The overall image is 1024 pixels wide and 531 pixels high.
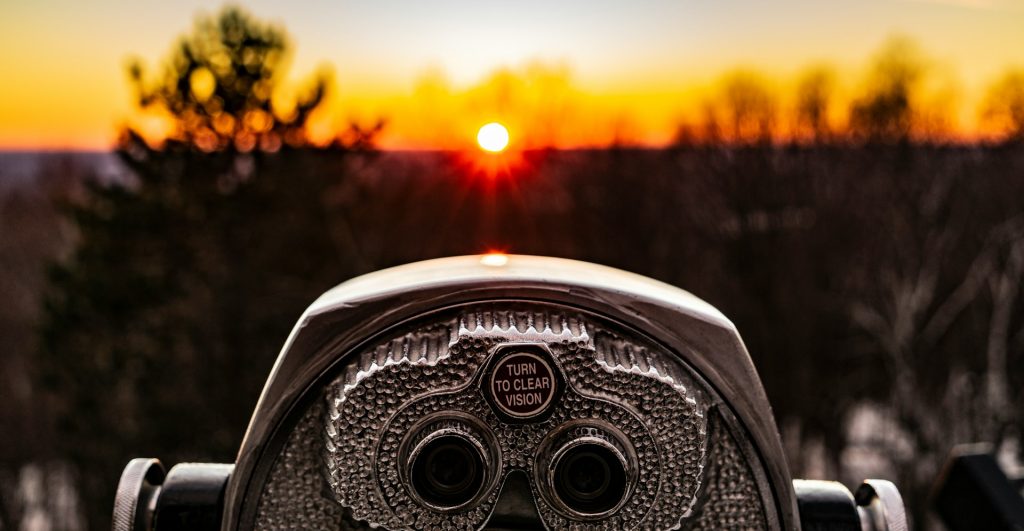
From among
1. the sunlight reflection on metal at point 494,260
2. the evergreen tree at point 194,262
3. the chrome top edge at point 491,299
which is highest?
the evergreen tree at point 194,262

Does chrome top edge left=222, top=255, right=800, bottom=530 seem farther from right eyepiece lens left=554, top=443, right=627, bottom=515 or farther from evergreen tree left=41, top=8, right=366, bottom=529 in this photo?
evergreen tree left=41, top=8, right=366, bottom=529

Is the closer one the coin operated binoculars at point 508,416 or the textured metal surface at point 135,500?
the coin operated binoculars at point 508,416

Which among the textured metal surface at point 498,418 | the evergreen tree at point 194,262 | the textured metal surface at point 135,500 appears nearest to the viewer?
the textured metal surface at point 498,418

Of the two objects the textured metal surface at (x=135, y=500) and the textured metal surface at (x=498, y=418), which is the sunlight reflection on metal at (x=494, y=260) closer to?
the textured metal surface at (x=498, y=418)

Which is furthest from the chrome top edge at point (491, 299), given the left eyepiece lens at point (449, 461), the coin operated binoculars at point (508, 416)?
the left eyepiece lens at point (449, 461)

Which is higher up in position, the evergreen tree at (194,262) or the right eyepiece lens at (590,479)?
the evergreen tree at (194,262)

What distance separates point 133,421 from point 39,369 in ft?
6.69

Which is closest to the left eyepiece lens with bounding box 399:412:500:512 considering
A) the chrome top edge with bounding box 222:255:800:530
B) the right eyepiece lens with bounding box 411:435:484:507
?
the right eyepiece lens with bounding box 411:435:484:507

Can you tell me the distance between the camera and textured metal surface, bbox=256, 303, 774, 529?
41.1 inches

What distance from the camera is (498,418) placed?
3.46 feet

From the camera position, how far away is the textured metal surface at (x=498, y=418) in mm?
1043

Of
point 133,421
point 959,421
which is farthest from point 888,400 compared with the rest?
point 133,421

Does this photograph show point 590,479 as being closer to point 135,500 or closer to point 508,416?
point 508,416

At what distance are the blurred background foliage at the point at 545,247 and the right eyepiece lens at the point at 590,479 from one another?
Result: 13.8 metres
